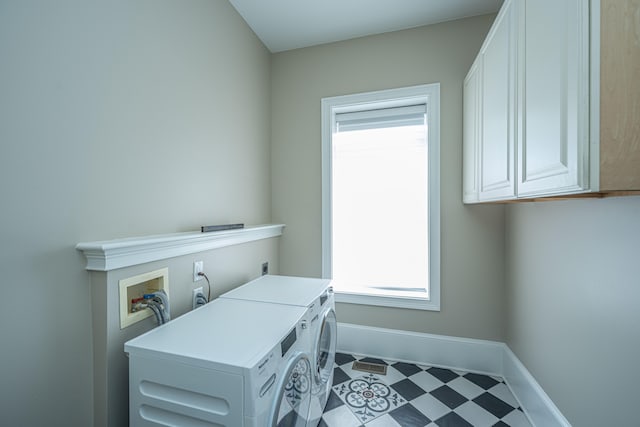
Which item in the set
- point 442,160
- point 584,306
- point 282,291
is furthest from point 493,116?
point 282,291

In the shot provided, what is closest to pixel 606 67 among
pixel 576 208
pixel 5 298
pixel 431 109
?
pixel 576 208

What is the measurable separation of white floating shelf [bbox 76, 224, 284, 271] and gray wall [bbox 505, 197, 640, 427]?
1841 millimetres

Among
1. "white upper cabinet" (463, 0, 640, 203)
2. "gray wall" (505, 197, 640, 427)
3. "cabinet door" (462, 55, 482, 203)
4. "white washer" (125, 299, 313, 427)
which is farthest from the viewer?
"cabinet door" (462, 55, 482, 203)

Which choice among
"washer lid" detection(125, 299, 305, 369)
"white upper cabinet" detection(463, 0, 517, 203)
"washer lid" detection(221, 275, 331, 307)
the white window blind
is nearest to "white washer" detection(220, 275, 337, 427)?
"washer lid" detection(221, 275, 331, 307)

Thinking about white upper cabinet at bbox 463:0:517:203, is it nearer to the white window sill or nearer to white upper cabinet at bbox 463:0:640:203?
white upper cabinet at bbox 463:0:640:203

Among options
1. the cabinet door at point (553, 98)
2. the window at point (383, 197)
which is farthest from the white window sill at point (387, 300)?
the cabinet door at point (553, 98)

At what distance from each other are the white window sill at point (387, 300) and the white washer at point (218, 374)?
1216mm

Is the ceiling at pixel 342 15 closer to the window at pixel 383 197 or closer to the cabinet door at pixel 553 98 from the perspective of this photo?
the window at pixel 383 197

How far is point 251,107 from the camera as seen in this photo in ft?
7.24

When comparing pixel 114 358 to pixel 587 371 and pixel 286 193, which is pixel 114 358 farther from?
pixel 587 371

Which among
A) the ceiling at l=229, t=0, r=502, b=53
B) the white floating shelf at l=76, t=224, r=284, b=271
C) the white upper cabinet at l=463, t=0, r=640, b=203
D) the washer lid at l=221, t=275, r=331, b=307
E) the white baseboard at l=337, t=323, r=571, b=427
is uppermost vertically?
the ceiling at l=229, t=0, r=502, b=53

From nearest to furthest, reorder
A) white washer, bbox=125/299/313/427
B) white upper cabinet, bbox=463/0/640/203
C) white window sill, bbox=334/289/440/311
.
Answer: white upper cabinet, bbox=463/0/640/203
white washer, bbox=125/299/313/427
white window sill, bbox=334/289/440/311

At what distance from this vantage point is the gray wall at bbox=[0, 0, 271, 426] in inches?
32.8

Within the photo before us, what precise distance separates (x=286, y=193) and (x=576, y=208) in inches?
78.8
